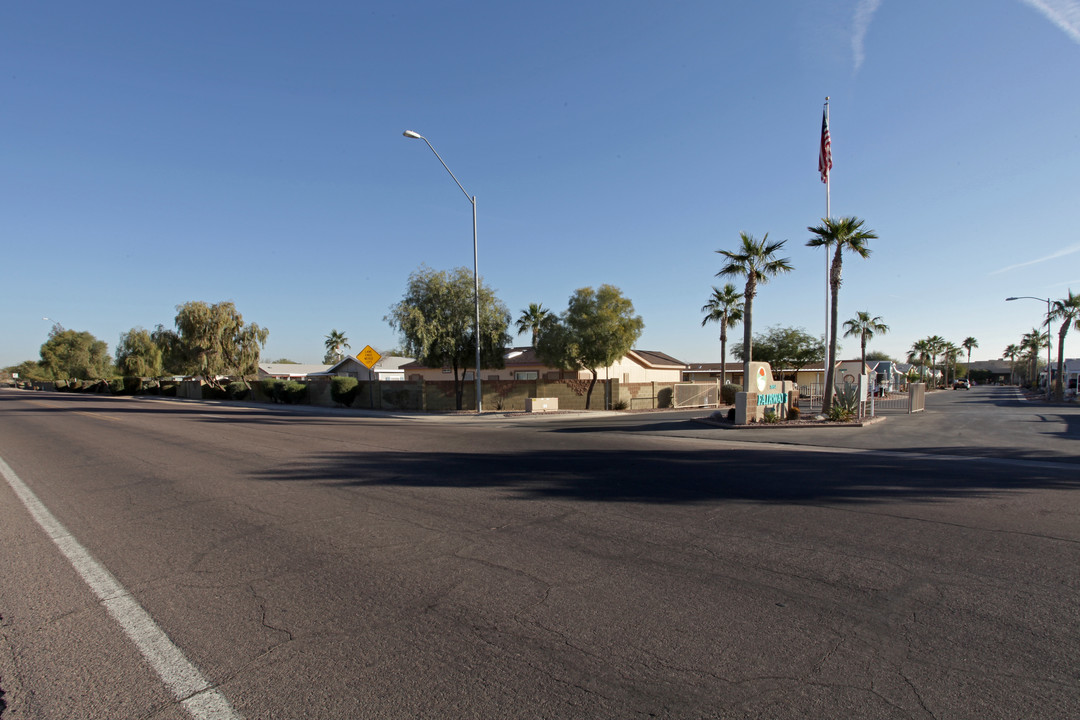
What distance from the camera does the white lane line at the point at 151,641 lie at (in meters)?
3.33

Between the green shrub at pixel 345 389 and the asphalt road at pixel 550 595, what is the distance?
1013 inches

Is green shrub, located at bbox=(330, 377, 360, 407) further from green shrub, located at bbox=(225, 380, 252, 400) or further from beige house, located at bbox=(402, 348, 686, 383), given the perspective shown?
green shrub, located at bbox=(225, 380, 252, 400)

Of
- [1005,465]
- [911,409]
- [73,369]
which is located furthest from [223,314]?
[73,369]

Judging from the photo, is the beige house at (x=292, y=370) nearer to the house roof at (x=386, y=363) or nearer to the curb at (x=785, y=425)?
the house roof at (x=386, y=363)

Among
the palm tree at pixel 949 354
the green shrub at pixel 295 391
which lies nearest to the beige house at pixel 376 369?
the green shrub at pixel 295 391

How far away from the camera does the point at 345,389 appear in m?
36.4

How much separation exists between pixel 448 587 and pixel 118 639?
232cm

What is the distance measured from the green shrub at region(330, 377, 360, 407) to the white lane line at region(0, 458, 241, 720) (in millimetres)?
30141

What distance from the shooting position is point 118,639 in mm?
4145

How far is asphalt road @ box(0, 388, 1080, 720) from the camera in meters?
3.43

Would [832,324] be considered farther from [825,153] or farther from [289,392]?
[289,392]

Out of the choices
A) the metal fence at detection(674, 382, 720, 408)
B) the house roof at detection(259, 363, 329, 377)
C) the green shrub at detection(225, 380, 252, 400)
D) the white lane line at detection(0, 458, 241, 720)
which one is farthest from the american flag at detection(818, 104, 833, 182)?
the house roof at detection(259, 363, 329, 377)

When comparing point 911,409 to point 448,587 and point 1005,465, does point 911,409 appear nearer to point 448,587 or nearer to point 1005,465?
point 1005,465

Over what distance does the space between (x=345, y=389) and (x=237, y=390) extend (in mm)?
17689
